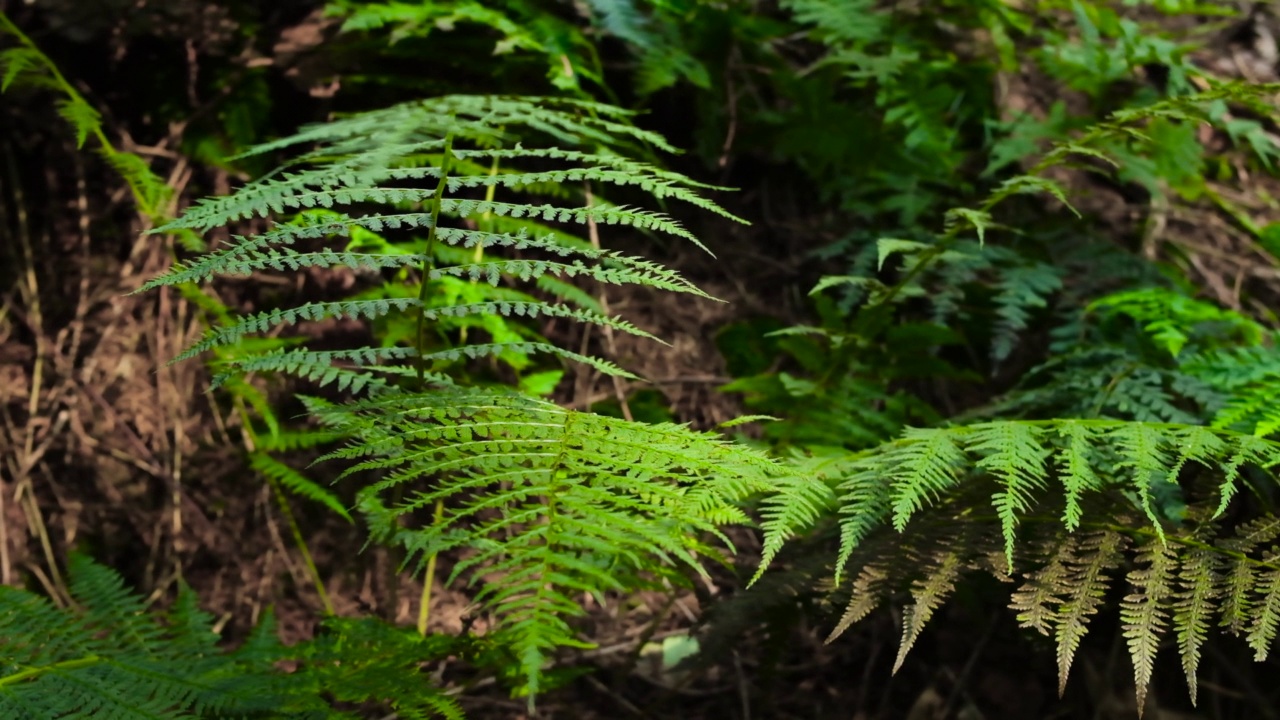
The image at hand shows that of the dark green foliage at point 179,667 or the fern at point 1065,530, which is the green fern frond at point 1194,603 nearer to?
the fern at point 1065,530

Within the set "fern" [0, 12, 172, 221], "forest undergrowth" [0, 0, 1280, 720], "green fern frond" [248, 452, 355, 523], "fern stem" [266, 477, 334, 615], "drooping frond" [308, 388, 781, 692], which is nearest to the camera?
"drooping frond" [308, 388, 781, 692]

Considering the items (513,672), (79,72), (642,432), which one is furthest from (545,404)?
(79,72)

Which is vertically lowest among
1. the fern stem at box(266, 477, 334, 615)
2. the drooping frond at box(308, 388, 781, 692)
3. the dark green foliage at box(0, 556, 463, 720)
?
the fern stem at box(266, 477, 334, 615)

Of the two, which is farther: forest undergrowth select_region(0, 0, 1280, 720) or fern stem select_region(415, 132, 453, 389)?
forest undergrowth select_region(0, 0, 1280, 720)

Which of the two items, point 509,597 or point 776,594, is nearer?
point 509,597

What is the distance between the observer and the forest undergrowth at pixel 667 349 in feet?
5.09

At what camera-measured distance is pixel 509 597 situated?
119cm

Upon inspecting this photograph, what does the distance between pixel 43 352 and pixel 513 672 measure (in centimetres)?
165

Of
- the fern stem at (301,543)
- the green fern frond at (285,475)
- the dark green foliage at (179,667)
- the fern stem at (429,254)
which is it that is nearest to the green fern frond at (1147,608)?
the dark green foliage at (179,667)

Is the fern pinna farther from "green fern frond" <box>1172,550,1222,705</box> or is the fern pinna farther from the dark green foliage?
"green fern frond" <box>1172,550,1222,705</box>

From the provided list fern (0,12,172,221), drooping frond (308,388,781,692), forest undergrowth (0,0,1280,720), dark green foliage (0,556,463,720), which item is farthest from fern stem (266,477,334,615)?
drooping frond (308,388,781,692)

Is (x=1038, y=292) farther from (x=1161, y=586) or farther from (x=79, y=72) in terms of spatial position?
(x=79, y=72)

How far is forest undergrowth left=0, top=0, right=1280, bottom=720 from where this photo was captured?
155 centimetres

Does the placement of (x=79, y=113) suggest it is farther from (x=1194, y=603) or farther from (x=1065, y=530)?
(x=1194, y=603)
